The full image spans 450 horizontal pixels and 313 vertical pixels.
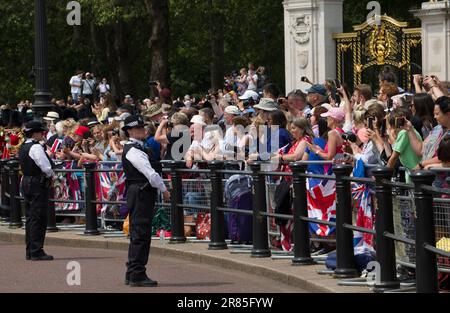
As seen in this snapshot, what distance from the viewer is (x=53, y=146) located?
23.8m

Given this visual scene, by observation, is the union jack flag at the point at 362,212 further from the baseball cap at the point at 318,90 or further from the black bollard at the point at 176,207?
the black bollard at the point at 176,207

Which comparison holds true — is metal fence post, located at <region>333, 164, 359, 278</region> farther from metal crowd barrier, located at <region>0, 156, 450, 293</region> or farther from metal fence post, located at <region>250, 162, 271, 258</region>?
metal fence post, located at <region>250, 162, 271, 258</region>

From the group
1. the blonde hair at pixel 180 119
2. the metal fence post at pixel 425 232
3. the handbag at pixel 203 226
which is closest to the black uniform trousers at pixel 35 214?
the handbag at pixel 203 226

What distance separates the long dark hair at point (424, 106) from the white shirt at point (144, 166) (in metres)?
3.09

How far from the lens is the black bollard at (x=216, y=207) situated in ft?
59.4

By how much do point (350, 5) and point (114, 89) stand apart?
446 inches

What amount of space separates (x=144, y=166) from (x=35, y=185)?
4.13 metres

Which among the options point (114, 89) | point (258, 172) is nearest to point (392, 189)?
point (258, 172)

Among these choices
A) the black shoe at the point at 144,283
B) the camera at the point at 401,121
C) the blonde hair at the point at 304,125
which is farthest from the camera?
the blonde hair at the point at 304,125

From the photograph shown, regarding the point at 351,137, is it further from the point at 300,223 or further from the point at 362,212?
the point at 362,212

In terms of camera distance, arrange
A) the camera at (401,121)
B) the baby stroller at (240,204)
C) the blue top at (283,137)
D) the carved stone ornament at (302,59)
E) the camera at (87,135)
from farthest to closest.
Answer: the carved stone ornament at (302,59) < the camera at (87,135) < the baby stroller at (240,204) < the blue top at (283,137) < the camera at (401,121)

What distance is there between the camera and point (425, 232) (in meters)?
11.9

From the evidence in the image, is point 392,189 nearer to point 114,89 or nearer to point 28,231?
point 28,231

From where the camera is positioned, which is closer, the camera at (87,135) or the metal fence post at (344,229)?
the metal fence post at (344,229)
